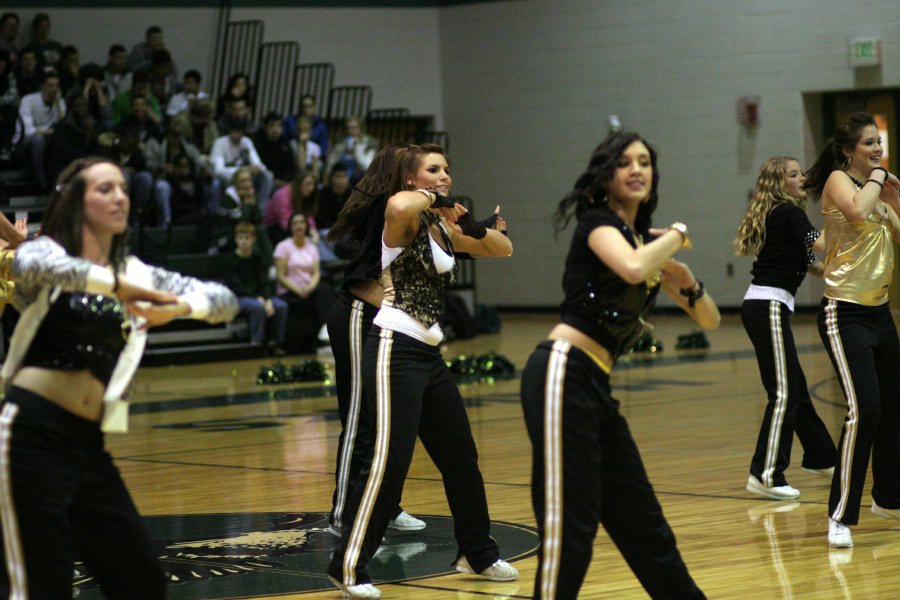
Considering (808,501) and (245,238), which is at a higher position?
(245,238)

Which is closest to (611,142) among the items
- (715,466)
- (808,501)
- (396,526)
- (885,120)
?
(396,526)

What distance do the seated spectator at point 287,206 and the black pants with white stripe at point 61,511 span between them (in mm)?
13673

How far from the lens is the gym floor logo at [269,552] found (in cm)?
566

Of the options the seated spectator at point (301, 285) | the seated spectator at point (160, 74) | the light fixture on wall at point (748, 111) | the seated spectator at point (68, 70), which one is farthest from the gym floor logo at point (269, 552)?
the light fixture on wall at point (748, 111)

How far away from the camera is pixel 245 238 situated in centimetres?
1636

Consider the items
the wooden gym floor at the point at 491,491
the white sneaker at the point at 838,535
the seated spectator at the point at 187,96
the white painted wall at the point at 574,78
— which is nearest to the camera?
the wooden gym floor at the point at 491,491

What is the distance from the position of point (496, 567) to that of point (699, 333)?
36.1 ft

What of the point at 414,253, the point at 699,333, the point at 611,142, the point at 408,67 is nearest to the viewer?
the point at 611,142

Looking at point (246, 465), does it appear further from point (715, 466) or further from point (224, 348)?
point (224, 348)

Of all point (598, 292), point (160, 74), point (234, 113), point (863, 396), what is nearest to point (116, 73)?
point (160, 74)

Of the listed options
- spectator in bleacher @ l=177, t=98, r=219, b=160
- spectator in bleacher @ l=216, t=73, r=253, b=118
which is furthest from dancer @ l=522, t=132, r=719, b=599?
spectator in bleacher @ l=216, t=73, r=253, b=118

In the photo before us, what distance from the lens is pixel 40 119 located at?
17234 mm

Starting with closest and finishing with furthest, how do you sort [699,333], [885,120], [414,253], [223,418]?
[414,253] → [223,418] → [699,333] → [885,120]

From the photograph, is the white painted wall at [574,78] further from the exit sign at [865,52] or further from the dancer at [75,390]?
the dancer at [75,390]
